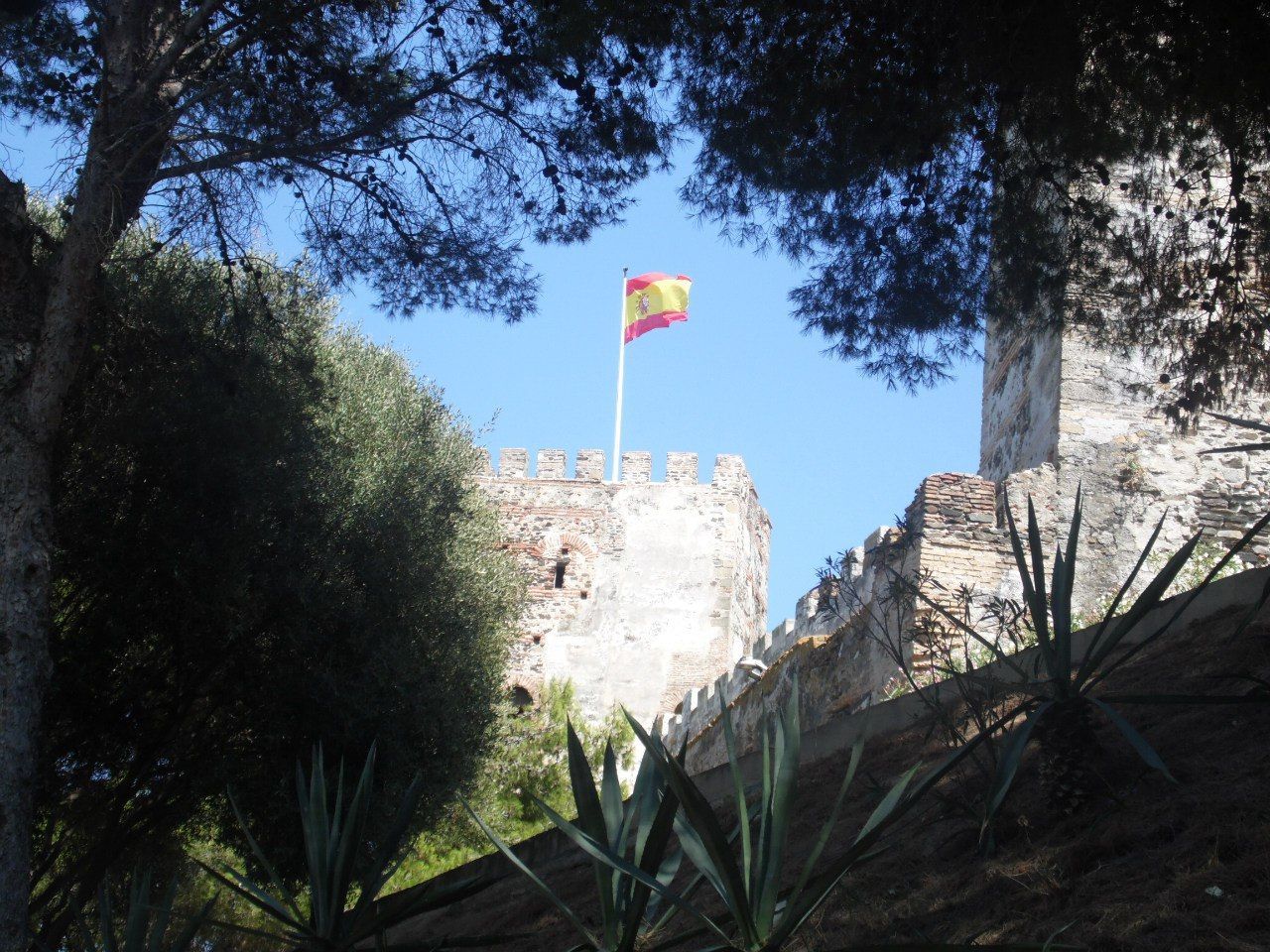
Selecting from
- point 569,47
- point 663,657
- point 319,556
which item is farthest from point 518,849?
point 663,657

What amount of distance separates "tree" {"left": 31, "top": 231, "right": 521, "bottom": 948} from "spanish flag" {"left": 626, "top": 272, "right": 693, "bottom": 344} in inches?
718

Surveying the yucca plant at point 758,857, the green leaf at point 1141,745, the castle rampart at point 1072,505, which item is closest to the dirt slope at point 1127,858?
the green leaf at point 1141,745

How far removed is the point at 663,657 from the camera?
25078 mm

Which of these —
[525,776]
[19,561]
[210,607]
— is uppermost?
[210,607]

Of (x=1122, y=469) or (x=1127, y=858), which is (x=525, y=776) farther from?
(x=1127, y=858)

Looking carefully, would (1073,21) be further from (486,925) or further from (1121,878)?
(486,925)

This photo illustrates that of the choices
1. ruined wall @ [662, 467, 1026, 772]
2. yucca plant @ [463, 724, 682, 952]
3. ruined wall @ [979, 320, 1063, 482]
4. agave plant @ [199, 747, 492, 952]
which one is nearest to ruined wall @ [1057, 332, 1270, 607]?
ruined wall @ [979, 320, 1063, 482]

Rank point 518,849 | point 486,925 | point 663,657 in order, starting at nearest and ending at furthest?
1. point 486,925
2. point 518,849
3. point 663,657

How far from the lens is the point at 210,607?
8008 millimetres

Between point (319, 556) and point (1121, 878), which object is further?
point (319, 556)

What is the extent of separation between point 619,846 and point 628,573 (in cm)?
2167

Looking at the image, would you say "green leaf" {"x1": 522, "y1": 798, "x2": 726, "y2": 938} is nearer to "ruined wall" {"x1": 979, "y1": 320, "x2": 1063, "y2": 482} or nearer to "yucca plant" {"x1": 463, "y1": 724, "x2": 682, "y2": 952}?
"yucca plant" {"x1": 463, "y1": 724, "x2": 682, "y2": 952}

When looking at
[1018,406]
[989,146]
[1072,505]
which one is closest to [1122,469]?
[1072,505]

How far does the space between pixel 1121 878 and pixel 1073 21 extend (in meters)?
3.54
